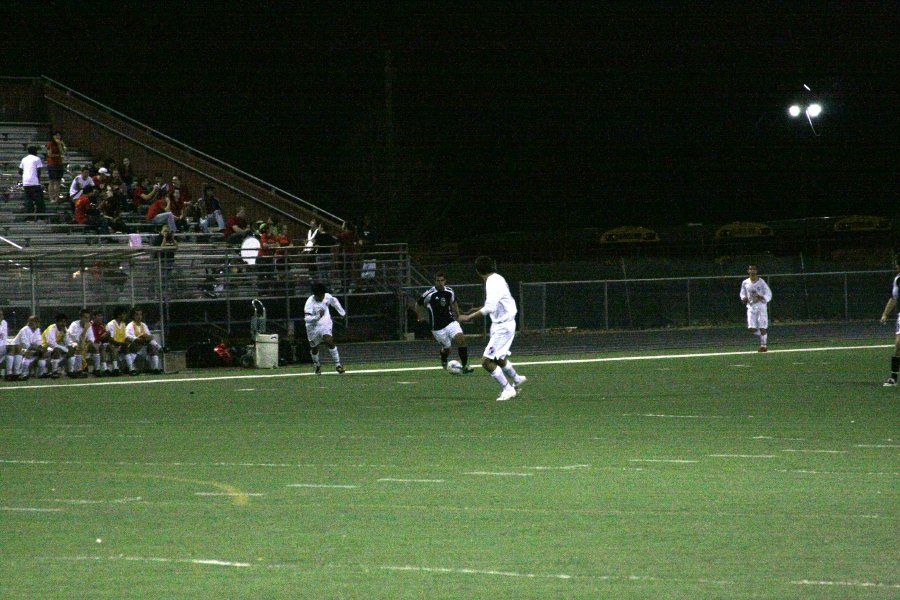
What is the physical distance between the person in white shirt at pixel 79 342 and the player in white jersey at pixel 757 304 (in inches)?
642

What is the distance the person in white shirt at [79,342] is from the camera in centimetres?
2612

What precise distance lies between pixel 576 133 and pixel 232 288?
79.9 feet

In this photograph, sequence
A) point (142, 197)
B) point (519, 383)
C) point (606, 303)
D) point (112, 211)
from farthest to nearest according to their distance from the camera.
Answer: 1. point (606, 303)
2. point (142, 197)
3. point (112, 211)
4. point (519, 383)

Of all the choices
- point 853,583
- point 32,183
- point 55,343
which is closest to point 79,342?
point 55,343

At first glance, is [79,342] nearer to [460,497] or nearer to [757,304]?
[757,304]

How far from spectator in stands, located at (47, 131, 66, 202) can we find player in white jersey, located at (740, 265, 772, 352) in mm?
19965

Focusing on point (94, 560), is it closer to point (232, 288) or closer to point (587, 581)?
point (587, 581)

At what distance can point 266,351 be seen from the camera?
28016 mm

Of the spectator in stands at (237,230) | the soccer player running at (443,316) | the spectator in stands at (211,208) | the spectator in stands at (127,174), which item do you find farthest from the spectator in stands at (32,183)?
the soccer player running at (443,316)

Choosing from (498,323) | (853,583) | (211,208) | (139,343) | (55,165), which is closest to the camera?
(853,583)

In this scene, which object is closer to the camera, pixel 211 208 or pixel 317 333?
pixel 317 333

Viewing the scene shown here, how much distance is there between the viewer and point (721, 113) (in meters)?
53.6

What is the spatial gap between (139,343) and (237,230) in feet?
29.5

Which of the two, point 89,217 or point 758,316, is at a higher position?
point 89,217
